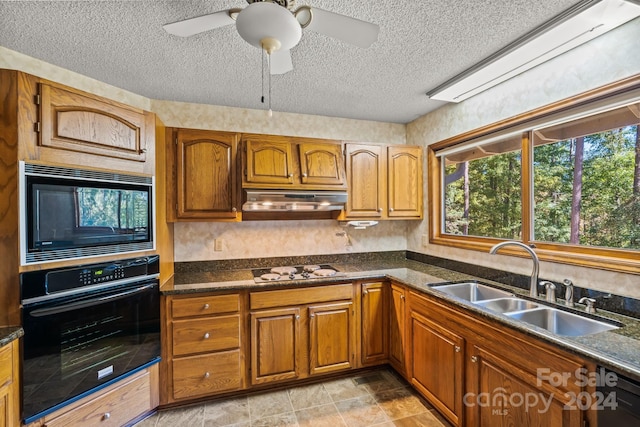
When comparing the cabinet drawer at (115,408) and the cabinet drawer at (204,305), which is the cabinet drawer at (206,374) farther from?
the cabinet drawer at (204,305)

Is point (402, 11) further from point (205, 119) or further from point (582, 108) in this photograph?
point (205, 119)

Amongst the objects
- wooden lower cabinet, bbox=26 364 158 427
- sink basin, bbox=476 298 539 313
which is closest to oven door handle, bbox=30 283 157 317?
wooden lower cabinet, bbox=26 364 158 427

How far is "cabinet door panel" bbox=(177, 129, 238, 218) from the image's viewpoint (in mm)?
2449


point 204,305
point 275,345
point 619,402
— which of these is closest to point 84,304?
point 204,305

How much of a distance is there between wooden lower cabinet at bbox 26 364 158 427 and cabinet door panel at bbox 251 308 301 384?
726 millimetres

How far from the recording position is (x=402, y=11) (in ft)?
4.99

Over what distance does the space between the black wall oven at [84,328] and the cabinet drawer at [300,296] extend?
734 mm

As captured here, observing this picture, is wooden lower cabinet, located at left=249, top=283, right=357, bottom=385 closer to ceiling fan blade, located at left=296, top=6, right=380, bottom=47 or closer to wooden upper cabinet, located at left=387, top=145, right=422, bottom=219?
wooden upper cabinet, located at left=387, top=145, right=422, bottom=219

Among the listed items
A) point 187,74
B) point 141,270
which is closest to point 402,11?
point 187,74

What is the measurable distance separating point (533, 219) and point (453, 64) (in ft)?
4.15

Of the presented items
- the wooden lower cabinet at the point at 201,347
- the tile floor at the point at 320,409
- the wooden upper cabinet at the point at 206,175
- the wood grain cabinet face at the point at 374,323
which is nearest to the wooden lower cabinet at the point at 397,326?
the wood grain cabinet face at the point at 374,323

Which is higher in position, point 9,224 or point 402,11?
point 402,11

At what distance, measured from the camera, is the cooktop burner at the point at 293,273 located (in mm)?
2494

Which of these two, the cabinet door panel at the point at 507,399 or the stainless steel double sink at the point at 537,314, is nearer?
the cabinet door panel at the point at 507,399
